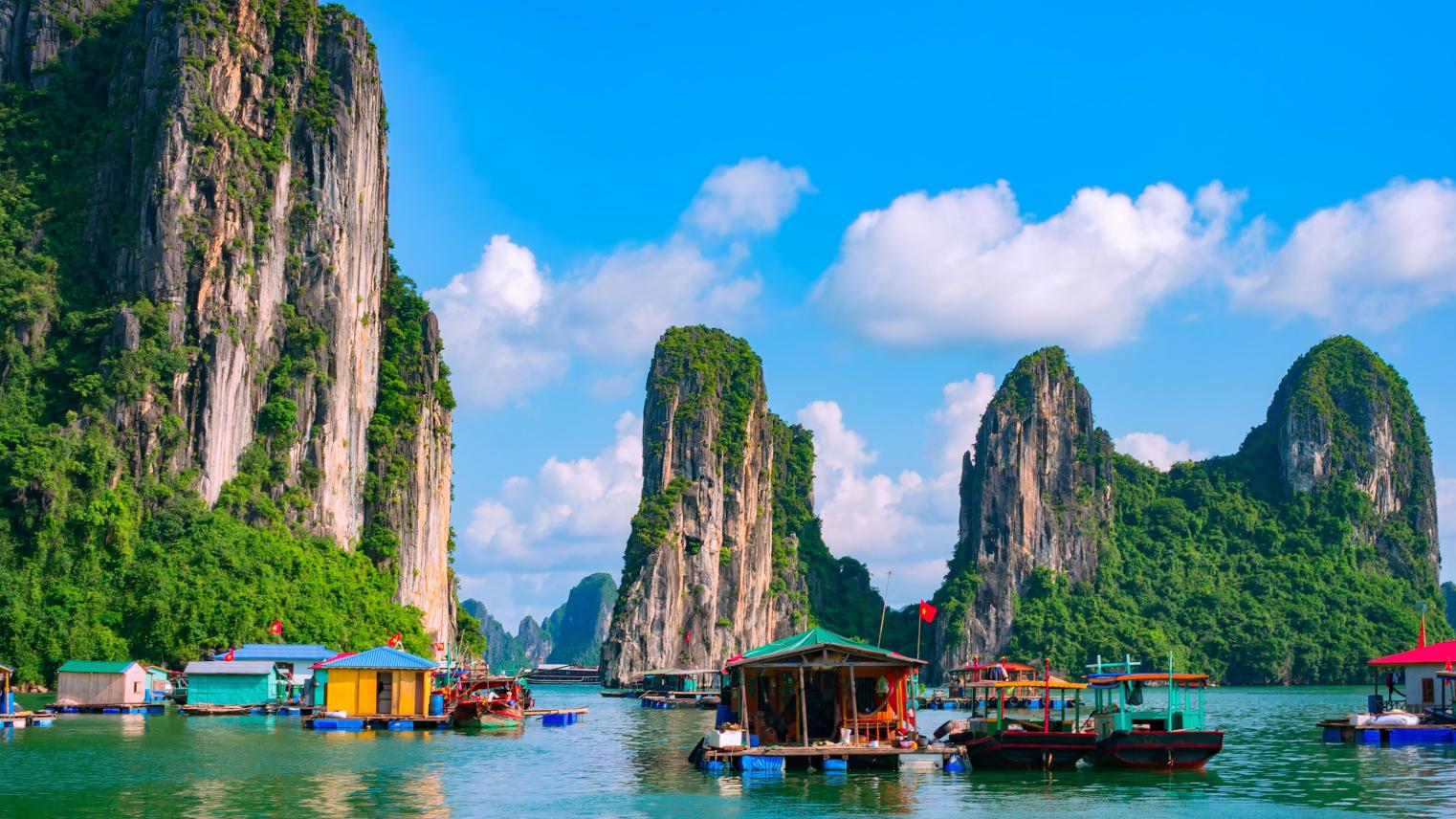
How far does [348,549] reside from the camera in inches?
3846

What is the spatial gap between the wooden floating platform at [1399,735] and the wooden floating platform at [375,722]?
33.3 m

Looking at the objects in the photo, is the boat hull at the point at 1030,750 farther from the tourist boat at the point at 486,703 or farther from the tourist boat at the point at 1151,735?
the tourist boat at the point at 486,703

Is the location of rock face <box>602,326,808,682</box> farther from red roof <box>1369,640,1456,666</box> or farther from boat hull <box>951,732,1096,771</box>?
boat hull <box>951,732,1096,771</box>

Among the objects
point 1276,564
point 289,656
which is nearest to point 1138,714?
point 289,656

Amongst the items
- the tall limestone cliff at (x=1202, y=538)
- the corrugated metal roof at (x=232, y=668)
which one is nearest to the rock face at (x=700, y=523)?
the tall limestone cliff at (x=1202, y=538)

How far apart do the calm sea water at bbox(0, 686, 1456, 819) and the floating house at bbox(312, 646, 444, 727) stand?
12.9 ft

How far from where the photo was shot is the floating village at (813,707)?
122 feet

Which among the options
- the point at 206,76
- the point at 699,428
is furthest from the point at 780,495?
the point at 206,76

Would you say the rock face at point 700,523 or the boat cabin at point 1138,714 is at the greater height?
the rock face at point 700,523

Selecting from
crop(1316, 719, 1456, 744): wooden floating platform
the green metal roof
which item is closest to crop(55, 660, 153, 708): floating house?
the green metal roof

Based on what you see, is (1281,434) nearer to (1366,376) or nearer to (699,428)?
(1366,376)

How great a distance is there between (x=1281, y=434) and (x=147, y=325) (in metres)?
131

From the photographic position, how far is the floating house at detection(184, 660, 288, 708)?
212 feet

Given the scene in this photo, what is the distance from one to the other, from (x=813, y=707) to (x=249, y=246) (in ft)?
221
